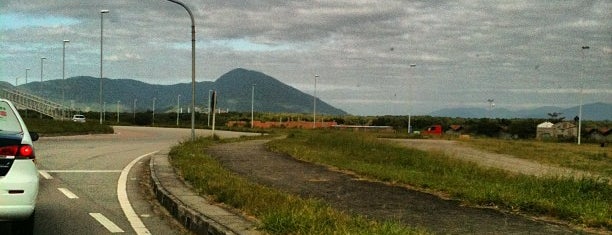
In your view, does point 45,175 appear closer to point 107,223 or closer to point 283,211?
point 107,223

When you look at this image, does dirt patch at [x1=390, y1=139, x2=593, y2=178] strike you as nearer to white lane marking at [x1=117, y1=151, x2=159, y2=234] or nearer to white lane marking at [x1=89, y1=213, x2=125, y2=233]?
white lane marking at [x1=117, y1=151, x2=159, y2=234]

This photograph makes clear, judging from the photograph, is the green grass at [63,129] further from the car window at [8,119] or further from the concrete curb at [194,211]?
the car window at [8,119]

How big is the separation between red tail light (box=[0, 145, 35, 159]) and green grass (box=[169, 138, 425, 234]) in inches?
100

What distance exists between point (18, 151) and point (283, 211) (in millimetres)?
2855

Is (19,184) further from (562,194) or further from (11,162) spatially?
(562,194)

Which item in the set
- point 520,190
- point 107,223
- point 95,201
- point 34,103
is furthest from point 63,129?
point 520,190

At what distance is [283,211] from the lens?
280 inches

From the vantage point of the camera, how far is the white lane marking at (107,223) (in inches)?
310

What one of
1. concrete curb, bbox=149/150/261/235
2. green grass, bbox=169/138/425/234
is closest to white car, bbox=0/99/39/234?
concrete curb, bbox=149/150/261/235

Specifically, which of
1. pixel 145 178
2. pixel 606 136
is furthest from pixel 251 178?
pixel 606 136

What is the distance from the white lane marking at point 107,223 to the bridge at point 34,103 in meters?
52.0

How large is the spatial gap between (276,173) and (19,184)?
27.9 feet

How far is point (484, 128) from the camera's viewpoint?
4124 inches

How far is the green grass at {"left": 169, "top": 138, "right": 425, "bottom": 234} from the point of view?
6.41 meters
